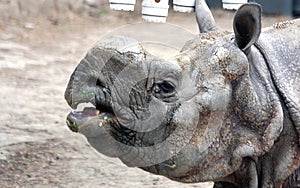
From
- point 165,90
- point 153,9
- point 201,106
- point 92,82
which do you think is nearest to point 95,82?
point 92,82

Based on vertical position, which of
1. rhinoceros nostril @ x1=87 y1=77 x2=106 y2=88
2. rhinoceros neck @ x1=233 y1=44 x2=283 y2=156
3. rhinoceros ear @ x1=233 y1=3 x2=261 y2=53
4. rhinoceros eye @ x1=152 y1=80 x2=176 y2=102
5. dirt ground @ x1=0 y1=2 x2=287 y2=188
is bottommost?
dirt ground @ x1=0 y1=2 x2=287 y2=188

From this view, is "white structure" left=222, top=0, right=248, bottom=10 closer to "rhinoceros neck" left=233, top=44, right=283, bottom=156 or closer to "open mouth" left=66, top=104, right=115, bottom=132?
"rhinoceros neck" left=233, top=44, right=283, bottom=156

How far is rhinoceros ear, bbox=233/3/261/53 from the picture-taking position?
2.85 meters

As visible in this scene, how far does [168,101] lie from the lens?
2.81 m

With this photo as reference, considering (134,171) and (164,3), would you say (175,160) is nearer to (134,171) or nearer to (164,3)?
(164,3)

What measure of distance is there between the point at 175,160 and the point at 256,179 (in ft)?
1.07

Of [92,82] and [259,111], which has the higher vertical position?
[92,82]

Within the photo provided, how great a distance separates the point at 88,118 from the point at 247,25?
2.19 ft

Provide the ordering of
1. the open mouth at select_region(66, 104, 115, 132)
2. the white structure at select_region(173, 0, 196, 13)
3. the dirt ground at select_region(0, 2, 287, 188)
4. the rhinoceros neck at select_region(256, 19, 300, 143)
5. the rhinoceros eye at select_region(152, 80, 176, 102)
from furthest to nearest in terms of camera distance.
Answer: the dirt ground at select_region(0, 2, 287, 188)
the white structure at select_region(173, 0, 196, 13)
the rhinoceros neck at select_region(256, 19, 300, 143)
the rhinoceros eye at select_region(152, 80, 176, 102)
the open mouth at select_region(66, 104, 115, 132)

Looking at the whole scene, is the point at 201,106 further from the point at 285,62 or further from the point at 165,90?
the point at 285,62

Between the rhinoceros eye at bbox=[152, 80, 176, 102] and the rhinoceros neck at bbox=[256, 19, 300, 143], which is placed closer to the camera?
the rhinoceros eye at bbox=[152, 80, 176, 102]

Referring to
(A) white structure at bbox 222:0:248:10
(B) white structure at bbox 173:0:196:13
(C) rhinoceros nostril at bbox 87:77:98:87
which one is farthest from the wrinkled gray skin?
(A) white structure at bbox 222:0:248:10

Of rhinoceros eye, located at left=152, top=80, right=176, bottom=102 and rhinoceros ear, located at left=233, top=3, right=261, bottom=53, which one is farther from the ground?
rhinoceros ear, located at left=233, top=3, right=261, bottom=53

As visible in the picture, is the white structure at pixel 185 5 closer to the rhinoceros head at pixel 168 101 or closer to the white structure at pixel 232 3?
the white structure at pixel 232 3
